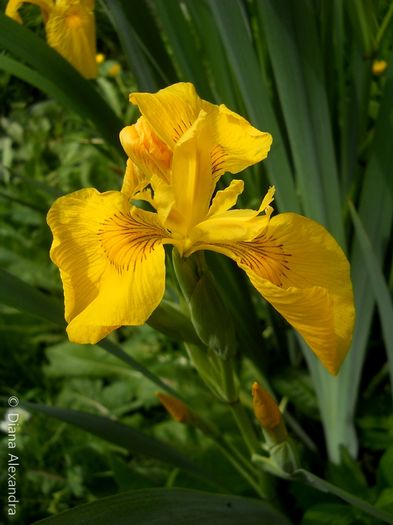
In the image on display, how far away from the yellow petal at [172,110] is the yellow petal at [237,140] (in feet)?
0.08

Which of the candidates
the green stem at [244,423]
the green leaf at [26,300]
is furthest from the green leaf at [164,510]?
the green leaf at [26,300]

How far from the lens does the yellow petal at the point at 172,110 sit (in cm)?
50

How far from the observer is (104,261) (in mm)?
486

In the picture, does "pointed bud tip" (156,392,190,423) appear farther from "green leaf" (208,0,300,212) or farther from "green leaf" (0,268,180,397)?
"green leaf" (208,0,300,212)

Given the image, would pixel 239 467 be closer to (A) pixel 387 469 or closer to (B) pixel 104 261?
(A) pixel 387 469

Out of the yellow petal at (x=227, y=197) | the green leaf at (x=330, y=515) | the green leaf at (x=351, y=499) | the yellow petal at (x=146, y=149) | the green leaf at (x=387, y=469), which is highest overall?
the yellow petal at (x=146, y=149)

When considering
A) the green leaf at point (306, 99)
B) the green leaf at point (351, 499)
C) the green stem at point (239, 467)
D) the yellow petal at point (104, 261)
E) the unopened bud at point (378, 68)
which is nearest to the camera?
the yellow petal at point (104, 261)

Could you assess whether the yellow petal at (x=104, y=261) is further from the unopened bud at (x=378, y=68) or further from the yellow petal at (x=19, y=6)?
the unopened bud at (x=378, y=68)

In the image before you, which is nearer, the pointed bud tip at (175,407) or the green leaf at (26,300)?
the green leaf at (26,300)

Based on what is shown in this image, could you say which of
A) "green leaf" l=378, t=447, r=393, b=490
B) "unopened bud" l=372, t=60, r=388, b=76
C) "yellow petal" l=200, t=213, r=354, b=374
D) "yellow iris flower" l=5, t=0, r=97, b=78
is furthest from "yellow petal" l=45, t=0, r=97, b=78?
"green leaf" l=378, t=447, r=393, b=490

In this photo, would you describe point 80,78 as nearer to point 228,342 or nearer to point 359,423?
point 228,342

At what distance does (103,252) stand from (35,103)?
138cm

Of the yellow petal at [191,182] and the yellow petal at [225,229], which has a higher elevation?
the yellow petal at [191,182]

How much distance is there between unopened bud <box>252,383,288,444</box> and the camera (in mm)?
573
